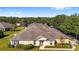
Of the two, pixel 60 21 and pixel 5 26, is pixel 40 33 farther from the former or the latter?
pixel 5 26

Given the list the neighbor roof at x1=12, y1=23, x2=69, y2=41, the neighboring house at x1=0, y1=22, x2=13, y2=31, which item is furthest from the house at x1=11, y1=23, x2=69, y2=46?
the neighboring house at x1=0, y1=22, x2=13, y2=31

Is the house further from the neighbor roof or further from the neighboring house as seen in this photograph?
the neighboring house

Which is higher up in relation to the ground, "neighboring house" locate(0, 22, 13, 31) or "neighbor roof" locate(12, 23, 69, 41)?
"neighboring house" locate(0, 22, 13, 31)

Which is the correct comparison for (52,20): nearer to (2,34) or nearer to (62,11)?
(62,11)
